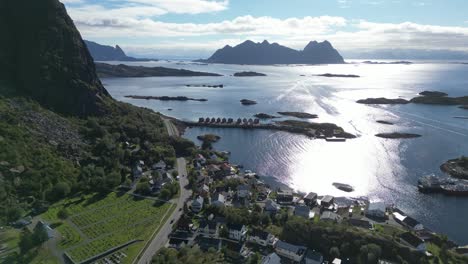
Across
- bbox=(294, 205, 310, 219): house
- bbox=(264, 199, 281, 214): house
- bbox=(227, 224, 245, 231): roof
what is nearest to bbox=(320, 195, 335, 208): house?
bbox=(294, 205, 310, 219): house

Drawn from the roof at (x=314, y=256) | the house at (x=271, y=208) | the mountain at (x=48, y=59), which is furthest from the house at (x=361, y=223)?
the mountain at (x=48, y=59)

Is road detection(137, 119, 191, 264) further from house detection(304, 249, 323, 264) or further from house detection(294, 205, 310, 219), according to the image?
house detection(304, 249, 323, 264)

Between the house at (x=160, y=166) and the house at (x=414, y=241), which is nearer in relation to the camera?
the house at (x=414, y=241)

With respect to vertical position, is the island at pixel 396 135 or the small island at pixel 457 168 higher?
the island at pixel 396 135

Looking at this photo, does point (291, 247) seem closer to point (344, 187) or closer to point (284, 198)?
point (284, 198)

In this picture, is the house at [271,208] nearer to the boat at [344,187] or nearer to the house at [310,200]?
the house at [310,200]
